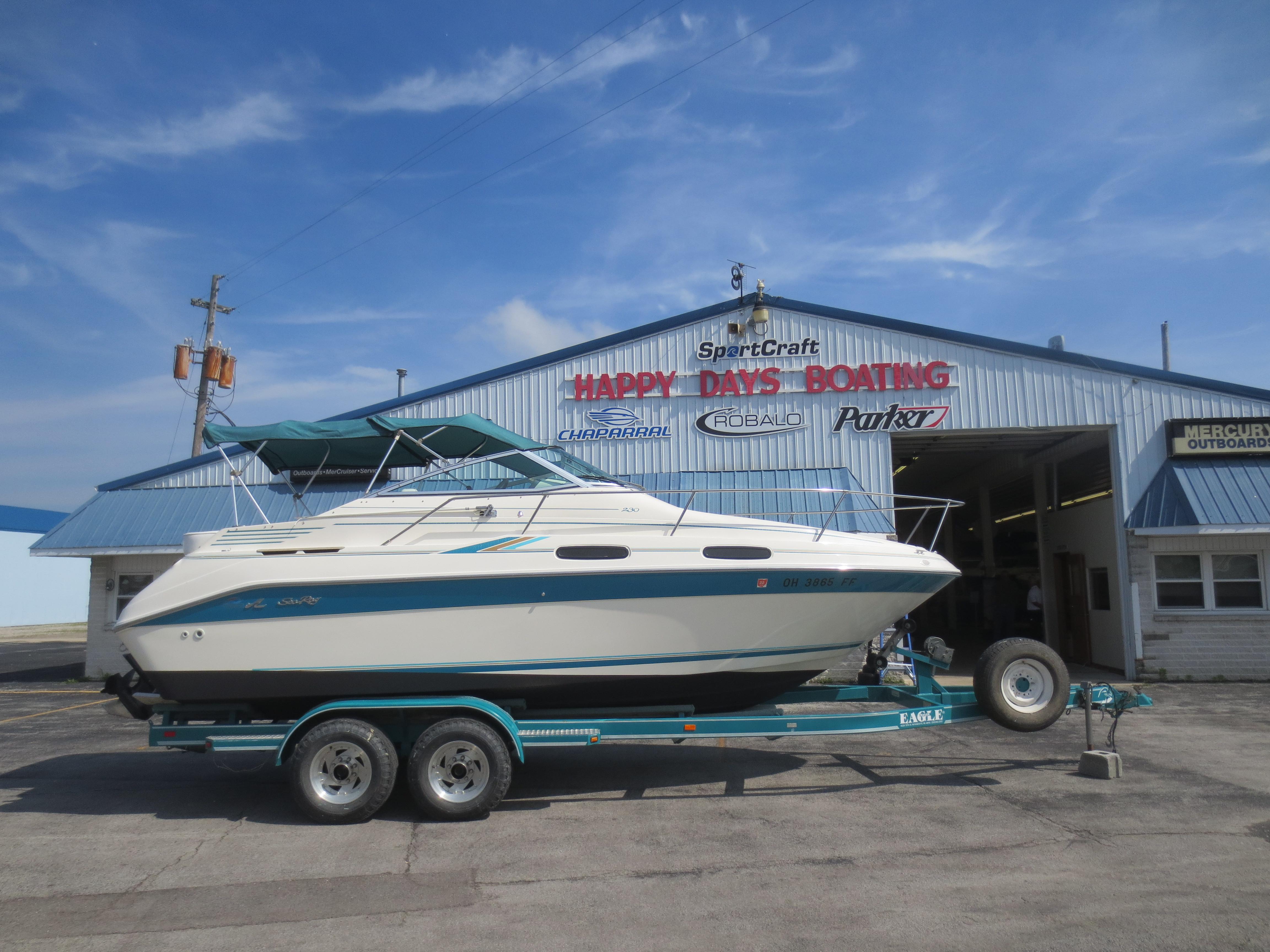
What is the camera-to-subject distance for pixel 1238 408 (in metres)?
13.2

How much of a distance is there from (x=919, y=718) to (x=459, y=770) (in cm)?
339

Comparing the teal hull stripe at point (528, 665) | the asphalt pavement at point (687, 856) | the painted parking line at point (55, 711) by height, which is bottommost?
the painted parking line at point (55, 711)

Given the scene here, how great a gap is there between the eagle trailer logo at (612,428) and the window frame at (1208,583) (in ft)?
26.5

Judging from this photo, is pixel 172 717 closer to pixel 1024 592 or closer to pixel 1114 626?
pixel 1114 626

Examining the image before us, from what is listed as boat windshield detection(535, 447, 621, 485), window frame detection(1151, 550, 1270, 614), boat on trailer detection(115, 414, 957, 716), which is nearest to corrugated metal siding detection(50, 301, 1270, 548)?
window frame detection(1151, 550, 1270, 614)

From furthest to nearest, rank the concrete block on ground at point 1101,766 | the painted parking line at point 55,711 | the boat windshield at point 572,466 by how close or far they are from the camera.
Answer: the painted parking line at point 55,711, the boat windshield at point 572,466, the concrete block on ground at point 1101,766

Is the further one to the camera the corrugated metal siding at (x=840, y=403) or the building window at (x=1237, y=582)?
the corrugated metal siding at (x=840, y=403)

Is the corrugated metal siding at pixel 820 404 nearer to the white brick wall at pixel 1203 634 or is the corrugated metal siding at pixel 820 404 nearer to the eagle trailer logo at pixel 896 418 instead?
the eagle trailer logo at pixel 896 418

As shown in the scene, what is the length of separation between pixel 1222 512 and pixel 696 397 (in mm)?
7885

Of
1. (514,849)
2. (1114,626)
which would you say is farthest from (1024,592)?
(514,849)

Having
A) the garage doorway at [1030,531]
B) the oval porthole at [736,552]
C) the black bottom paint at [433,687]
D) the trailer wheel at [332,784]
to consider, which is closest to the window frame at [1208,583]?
the garage doorway at [1030,531]

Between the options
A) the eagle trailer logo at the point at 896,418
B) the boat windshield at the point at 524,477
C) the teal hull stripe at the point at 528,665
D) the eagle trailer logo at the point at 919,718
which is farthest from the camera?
the eagle trailer logo at the point at 896,418

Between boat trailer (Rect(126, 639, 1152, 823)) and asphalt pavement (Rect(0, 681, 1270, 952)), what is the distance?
26 centimetres

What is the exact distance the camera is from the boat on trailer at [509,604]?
239 inches
